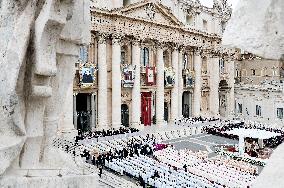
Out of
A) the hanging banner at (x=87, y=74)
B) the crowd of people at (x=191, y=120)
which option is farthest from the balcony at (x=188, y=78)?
the hanging banner at (x=87, y=74)

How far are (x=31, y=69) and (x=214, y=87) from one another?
40788mm

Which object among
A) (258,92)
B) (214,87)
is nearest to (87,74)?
(214,87)

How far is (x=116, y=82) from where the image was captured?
32594 millimetres

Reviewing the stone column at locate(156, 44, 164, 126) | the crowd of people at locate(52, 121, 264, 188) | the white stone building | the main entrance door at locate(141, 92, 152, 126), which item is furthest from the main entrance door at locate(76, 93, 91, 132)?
the white stone building

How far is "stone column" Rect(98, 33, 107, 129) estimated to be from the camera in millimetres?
31688

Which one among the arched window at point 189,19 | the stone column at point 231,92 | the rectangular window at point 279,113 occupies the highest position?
the arched window at point 189,19

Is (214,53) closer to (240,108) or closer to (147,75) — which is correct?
(240,108)

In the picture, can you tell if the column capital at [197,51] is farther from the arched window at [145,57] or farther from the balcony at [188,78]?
the arched window at [145,57]

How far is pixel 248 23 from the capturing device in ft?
5.30

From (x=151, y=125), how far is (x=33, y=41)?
32166mm

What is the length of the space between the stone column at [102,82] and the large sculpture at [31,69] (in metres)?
27.1

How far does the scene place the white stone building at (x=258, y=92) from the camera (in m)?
41.7

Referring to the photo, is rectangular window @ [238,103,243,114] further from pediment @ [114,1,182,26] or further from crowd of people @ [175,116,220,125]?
pediment @ [114,1,182,26]

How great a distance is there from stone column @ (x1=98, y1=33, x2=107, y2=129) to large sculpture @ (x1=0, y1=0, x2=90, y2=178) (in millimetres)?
27073
